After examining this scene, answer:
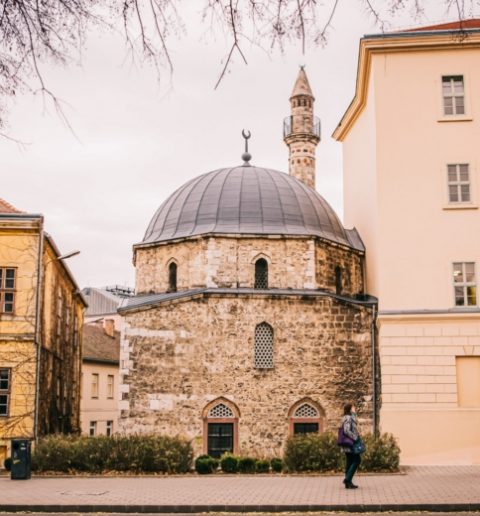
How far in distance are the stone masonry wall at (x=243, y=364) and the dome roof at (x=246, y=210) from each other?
3153 mm

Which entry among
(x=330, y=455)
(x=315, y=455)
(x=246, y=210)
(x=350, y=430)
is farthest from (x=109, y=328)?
(x=350, y=430)

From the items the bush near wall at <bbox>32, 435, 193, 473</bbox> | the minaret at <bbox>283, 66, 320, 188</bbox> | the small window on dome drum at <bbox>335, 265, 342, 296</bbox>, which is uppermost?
the minaret at <bbox>283, 66, 320, 188</bbox>

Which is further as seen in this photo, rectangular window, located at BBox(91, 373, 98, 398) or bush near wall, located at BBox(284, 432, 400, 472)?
rectangular window, located at BBox(91, 373, 98, 398)

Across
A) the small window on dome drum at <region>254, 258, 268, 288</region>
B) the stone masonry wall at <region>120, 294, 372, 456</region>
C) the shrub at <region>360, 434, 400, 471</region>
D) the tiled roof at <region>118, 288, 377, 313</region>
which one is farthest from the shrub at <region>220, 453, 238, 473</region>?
the small window on dome drum at <region>254, 258, 268, 288</region>

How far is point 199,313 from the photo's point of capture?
26.6m

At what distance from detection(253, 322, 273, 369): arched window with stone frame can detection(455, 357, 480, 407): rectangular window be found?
23.2 ft

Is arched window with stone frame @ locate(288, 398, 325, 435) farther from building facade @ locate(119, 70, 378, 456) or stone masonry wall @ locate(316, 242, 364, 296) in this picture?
stone masonry wall @ locate(316, 242, 364, 296)

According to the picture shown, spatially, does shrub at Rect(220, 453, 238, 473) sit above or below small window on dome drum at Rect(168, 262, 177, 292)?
below

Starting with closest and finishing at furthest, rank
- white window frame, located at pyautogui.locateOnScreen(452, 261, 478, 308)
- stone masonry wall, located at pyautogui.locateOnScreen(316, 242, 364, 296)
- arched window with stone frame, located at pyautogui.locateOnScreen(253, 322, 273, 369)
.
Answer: white window frame, located at pyautogui.locateOnScreen(452, 261, 478, 308), arched window with stone frame, located at pyautogui.locateOnScreen(253, 322, 273, 369), stone masonry wall, located at pyautogui.locateOnScreen(316, 242, 364, 296)

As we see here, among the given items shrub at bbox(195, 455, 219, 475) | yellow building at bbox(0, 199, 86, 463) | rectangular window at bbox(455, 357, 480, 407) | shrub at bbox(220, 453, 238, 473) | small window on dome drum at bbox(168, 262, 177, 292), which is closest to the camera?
shrub at bbox(195, 455, 219, 475)

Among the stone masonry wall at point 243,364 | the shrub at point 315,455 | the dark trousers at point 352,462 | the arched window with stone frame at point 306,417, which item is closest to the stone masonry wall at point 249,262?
the stone masonry wall at point 243,364

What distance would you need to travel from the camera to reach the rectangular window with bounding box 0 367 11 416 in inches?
920

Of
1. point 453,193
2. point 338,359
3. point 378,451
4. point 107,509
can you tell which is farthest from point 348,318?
point 107,509

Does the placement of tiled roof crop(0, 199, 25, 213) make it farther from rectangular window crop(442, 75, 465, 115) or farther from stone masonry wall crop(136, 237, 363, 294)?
rectangular window crop(442, 75, 465, 115)
